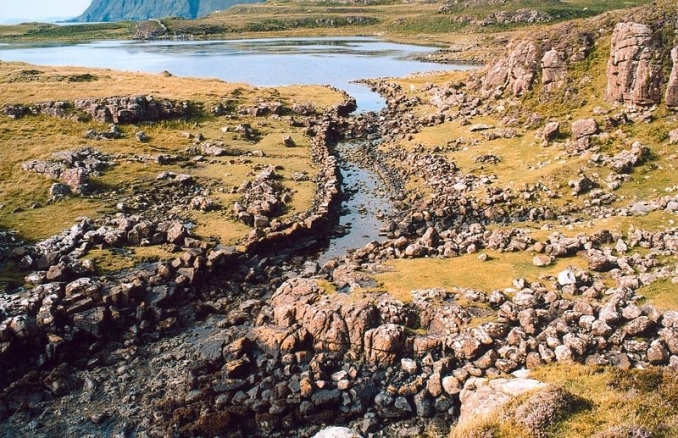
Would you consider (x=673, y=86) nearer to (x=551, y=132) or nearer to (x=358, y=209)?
(x=551, y=132)

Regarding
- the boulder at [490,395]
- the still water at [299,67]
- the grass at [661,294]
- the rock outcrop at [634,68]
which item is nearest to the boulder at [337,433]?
the boulder at [490,395]

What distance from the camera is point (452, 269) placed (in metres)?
32.9

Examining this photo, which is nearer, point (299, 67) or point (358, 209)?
point (358, 209)

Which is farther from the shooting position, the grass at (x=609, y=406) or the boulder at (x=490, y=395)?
the boulder at (x=490, y=395)

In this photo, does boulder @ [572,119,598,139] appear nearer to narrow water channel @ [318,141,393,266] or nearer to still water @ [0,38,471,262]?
narrow water channel @ [318,141,393,266]

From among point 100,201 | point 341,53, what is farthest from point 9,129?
point 341,53

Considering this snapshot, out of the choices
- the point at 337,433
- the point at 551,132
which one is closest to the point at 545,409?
the point at 337,433

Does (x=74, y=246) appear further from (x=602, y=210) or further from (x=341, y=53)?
(x=341, y=53)

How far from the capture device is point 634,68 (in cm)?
4825

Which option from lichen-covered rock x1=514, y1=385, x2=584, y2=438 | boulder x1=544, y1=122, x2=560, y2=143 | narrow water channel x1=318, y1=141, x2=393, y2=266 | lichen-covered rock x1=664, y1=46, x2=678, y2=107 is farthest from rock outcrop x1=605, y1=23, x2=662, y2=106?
lichen-covered rock x1=514, y1=385, x2=584, y2=438

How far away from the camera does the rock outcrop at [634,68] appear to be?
1848 inches

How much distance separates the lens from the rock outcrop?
154 ft

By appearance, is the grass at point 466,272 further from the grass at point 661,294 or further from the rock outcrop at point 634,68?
the rock outcrop at point 634,68

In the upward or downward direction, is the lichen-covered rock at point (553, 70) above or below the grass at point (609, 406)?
above
